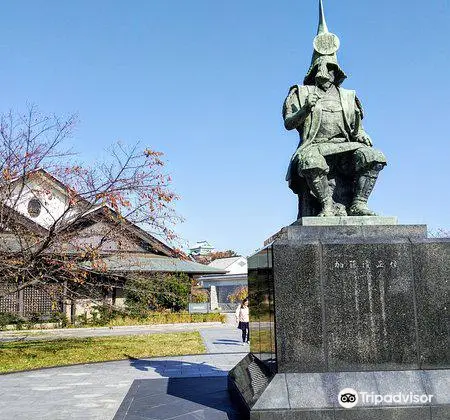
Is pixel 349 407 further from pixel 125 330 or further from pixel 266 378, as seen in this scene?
pixel 125 330

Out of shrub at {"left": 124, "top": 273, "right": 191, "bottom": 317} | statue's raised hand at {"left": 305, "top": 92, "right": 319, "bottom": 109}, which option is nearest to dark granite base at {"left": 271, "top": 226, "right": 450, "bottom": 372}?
statue's raised hand at {"left": 305, "top": 92, "right": 319, "bottom": 109}

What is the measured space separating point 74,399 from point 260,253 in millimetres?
3987

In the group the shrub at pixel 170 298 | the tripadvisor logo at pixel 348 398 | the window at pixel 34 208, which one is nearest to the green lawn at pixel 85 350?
the shrub at pixel 170 298

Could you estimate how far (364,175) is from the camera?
5.69 meters

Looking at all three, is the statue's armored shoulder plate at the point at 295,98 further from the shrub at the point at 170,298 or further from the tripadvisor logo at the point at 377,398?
the shrub at the point at 170,298

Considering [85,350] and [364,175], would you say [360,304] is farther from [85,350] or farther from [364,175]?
[85,350]

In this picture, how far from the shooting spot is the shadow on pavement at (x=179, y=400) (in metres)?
5.46

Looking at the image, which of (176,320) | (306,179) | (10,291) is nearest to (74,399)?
(306,179)

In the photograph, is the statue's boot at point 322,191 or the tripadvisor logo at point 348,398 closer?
the tripadvisor logo at point 348,398

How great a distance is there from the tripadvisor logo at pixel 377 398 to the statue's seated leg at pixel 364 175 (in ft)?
6.64

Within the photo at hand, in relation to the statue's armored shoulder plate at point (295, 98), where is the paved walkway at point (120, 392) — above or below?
below

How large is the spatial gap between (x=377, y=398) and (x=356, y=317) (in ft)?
2.53

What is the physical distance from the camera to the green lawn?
1255 cm

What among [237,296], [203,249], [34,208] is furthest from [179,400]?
[203,249]
